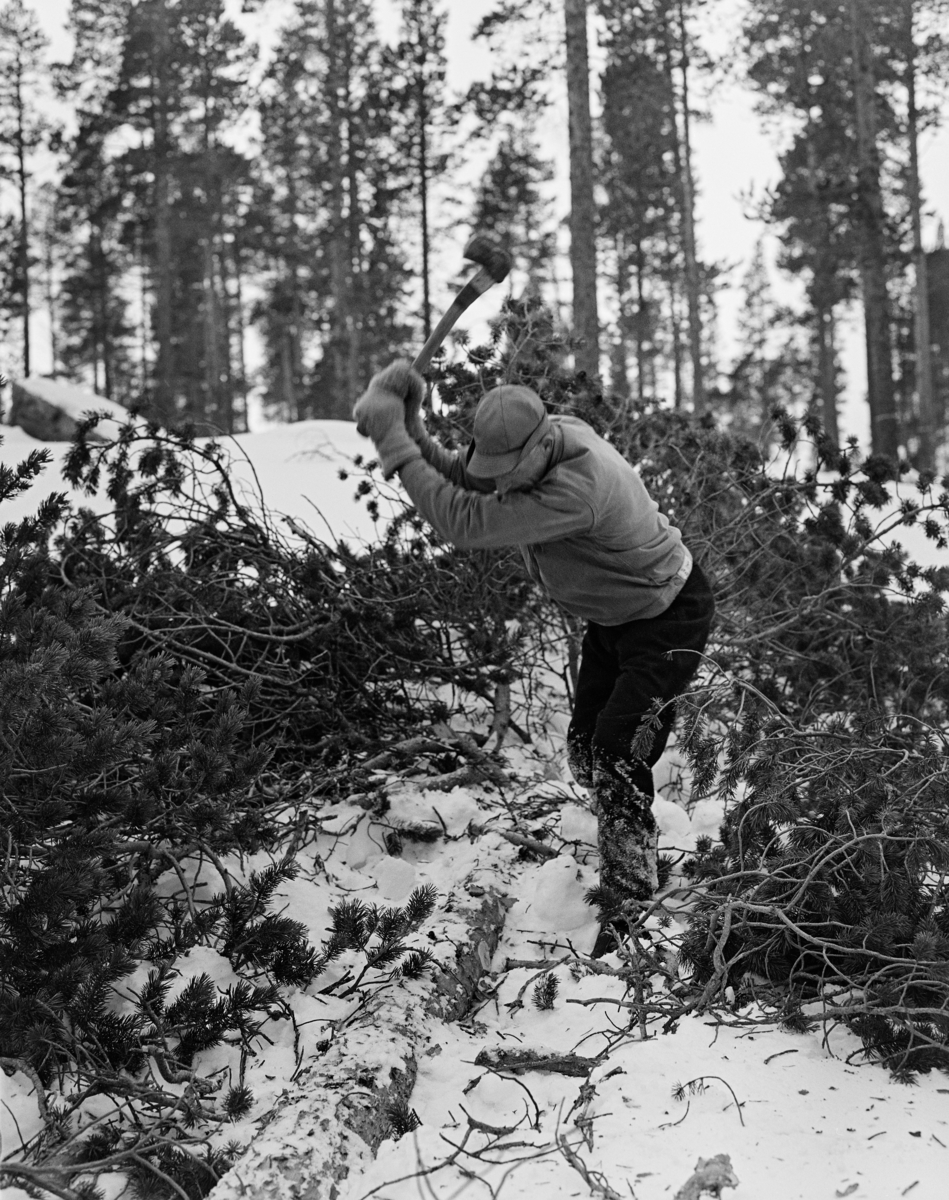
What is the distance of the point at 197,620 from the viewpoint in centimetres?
409

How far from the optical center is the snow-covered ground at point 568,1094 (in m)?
1.77

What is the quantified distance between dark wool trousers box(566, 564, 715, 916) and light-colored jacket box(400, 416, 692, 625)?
3.0 inches

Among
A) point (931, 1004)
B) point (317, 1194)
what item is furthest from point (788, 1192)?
point (317, 1194)

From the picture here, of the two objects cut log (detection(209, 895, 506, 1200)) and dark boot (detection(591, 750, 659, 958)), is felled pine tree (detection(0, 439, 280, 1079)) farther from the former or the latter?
dark boot (detection(591, 750, 659, 958))

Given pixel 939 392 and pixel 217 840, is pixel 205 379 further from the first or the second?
pixel 217 840

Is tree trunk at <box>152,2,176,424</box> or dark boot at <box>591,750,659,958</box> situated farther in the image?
tree trunk at <box>152,2,176,424</box>

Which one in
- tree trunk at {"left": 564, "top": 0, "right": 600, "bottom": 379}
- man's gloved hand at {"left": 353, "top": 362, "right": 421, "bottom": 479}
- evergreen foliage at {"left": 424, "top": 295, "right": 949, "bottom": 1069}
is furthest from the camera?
tree trunk at {"left": 564, "top": 0, "right": 600, "bottom": 379}

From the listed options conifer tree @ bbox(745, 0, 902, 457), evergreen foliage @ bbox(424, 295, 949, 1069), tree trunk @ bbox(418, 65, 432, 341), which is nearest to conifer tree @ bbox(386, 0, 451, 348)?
tree trunk @ bbox(418, 65, 432, 341)

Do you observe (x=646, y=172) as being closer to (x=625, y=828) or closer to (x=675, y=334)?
(x=675, y=334)

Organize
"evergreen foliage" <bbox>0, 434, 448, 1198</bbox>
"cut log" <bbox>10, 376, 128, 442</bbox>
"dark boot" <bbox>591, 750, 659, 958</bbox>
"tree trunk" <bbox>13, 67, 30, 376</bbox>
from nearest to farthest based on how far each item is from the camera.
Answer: "evergreen foliage" <bbox>0, 434, 448, 1198</bbox> → "dark boot" <bbox>591, 750, 659, 958</bbox> → "cut log" <bbox>10, 376, 128, 442</bbox> → "tree trunk" <bbox>13, 67, 30, 376</bbox>

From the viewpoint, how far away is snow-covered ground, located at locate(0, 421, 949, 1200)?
177 centimetres

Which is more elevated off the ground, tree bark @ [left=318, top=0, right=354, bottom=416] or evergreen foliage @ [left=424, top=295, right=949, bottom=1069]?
tree bark @ [left=318, top=0, right=354, bottom=416]

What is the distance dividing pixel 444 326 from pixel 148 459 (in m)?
1.85

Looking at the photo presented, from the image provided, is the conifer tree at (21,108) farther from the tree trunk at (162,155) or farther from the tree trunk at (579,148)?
the tree trunk at (579,148)
